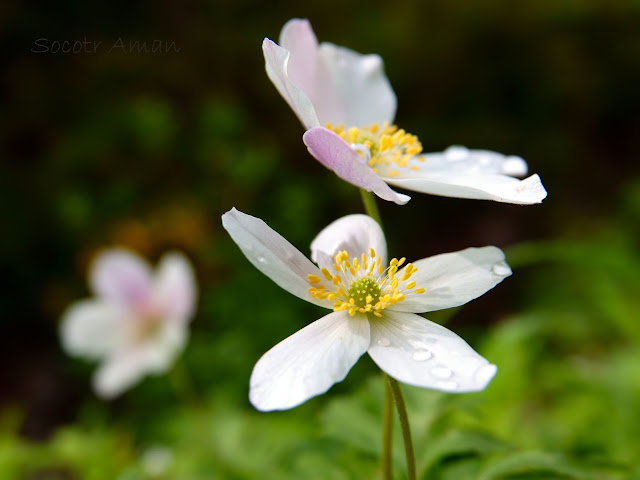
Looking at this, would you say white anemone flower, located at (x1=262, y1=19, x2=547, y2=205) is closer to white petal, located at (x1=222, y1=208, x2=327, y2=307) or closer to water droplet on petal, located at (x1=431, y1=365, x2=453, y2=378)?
white petal, located at (x1=222, y1=208, x2=327, y2=307)

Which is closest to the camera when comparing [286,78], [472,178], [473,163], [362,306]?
[286,78]

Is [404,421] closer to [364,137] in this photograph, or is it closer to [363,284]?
[363,284]

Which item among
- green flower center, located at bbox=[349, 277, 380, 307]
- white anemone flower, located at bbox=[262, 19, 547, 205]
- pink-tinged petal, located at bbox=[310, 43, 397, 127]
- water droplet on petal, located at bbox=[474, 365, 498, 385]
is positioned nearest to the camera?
water droplet on petal, located at bbox=[474, 365, 498, 385]

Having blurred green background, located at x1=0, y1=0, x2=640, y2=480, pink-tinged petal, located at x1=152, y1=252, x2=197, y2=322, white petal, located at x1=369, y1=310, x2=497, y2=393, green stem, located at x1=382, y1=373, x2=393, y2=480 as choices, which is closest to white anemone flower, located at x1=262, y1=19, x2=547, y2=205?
white petal, located at x1=369, y1=310, x2=497, y2=393

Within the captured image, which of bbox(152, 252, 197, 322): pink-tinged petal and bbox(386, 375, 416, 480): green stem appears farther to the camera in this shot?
bbox(152, 252, 197, 322): pink-tinged petal

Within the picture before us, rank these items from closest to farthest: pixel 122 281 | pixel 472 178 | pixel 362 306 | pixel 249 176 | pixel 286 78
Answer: pixel 286 78 < pixel 362 306 < pixel 472 178 < pixel 122 281 < pixel 249 176

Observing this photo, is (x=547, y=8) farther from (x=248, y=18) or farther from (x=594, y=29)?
(x=248, y=18)

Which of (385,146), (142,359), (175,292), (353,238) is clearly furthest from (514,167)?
(142,359)
